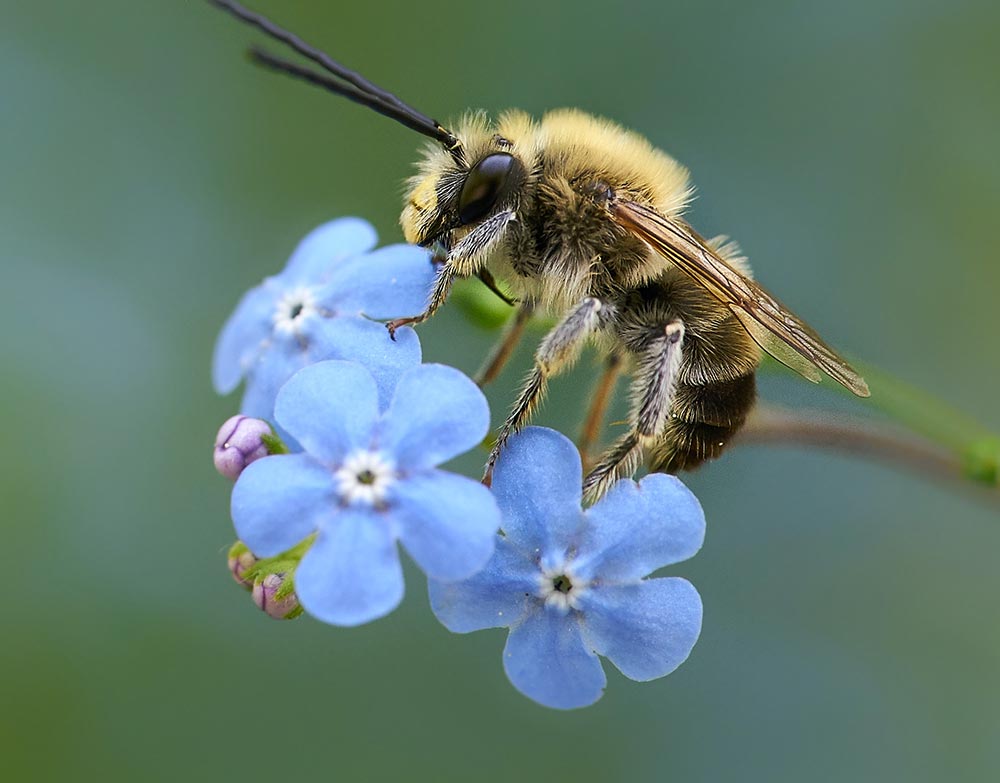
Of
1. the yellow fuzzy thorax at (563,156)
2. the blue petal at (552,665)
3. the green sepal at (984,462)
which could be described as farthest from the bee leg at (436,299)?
the green sepal at (984,462)

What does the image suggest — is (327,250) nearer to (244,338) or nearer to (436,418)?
(244,338)

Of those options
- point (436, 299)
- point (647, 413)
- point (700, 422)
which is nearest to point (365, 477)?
point (436, 299)

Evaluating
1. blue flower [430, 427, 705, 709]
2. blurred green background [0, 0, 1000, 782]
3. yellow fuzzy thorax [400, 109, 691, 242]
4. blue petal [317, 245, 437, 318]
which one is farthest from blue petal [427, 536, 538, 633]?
blurred green background [0, 0, 1000, 782]

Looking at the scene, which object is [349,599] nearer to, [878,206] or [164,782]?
[164,782]

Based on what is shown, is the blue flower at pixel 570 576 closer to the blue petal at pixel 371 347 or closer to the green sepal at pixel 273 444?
the blue petal at pixel 371 347

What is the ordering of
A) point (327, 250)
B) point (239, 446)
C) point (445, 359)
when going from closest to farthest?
point (239, 446)
point (327, 250)
point (445, 359)

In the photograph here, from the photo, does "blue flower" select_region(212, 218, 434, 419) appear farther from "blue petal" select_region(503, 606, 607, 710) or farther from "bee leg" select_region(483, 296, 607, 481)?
"blue petal" select_region(503, 606, 607, 710)
